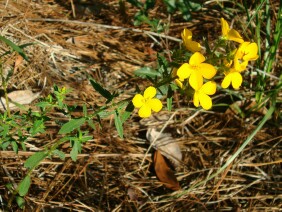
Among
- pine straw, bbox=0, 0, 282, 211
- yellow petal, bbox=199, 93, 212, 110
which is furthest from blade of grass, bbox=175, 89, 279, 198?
yellow petal, bbox=199, 93, 212, 110

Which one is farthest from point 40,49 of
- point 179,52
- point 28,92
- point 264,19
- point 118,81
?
point 264,19

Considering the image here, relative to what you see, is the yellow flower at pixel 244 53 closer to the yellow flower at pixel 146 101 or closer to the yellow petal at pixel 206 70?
the yellow petal at pixel 206 70

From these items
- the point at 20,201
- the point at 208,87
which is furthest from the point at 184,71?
the point at 20,201

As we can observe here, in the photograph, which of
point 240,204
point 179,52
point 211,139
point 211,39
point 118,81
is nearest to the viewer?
A: point 179,52

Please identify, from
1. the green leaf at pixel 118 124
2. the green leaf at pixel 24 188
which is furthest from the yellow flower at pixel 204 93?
the green leaf at pixel 24 188

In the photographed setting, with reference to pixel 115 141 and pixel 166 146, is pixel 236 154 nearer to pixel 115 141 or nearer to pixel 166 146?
pixel 166 146

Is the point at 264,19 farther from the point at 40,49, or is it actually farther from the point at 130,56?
the point at 40,49

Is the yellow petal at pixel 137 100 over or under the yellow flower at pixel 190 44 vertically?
under
